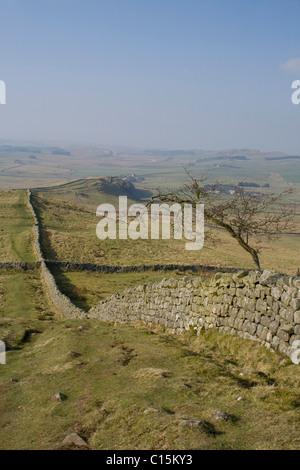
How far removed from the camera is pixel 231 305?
11859 mm

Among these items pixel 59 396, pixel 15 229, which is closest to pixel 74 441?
pixel 59 396

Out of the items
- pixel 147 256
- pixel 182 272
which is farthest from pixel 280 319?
pixel 147 256

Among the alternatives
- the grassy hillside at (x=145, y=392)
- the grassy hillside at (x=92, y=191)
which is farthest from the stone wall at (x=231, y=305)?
the grassy hillside at (x=92, y=191)

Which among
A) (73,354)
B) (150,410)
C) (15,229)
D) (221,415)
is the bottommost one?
(15,229)

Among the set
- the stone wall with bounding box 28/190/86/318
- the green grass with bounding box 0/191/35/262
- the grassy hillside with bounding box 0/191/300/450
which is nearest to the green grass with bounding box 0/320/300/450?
the grassy hillside with bounding box 0/191/300/450

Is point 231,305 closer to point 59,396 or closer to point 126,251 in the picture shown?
point 59,396

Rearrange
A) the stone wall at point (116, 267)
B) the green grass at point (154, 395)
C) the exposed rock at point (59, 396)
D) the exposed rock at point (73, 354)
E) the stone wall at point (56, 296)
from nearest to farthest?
the green grass at point (154, 395) → the exposed rock at point (59, 396) → the exposed rock at point (73, 354) → the stone wall at point (56, 296) → the stone wall at point (116, 267)

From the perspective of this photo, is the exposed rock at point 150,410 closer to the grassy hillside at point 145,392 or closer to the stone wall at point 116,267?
the grassy hillside at point 145,392

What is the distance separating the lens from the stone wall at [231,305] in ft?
31.5

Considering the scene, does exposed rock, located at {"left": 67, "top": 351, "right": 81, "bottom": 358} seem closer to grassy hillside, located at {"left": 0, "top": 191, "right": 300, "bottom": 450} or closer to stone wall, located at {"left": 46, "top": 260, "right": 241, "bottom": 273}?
grassy hillside, located at {"left": 0, "top": 191, "right": 300, "bottom": 450}

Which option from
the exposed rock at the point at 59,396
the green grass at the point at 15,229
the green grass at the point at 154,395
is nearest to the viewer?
the green grass at the point at 154,395

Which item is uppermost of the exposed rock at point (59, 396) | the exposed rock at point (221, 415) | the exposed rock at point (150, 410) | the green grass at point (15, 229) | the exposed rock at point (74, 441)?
the exposed rock at point (221, 415)

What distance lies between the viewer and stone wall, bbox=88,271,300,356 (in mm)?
9594
